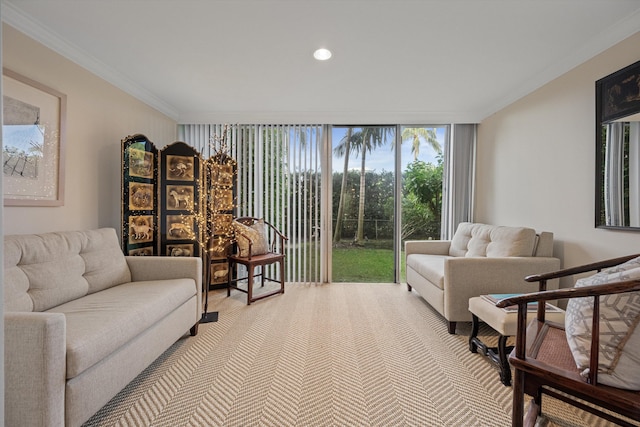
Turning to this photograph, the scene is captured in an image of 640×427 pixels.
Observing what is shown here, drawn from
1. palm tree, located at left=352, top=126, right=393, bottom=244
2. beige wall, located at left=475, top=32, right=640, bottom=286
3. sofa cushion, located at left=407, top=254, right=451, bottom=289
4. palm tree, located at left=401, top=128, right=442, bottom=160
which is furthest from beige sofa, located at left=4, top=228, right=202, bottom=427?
palm tree, located at left=401, top=128, right=442, bottom=160

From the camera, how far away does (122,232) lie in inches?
120

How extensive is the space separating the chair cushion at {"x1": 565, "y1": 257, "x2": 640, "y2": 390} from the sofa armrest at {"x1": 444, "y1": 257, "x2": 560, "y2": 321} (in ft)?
4.51

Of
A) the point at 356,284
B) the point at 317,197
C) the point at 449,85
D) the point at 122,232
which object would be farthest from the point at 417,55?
the point at 122,232

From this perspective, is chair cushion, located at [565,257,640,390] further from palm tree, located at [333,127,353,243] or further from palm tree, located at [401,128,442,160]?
palm tree, located at [401,128,442,160]

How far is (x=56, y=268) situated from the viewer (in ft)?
6.64

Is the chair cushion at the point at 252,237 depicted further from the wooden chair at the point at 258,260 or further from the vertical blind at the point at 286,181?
the vertical blind at the point at 286,181

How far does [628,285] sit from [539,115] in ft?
8.35

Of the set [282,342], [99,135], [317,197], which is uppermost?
[99,135]

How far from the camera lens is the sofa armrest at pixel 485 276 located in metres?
2.63

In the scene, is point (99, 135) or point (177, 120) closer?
point (99, 135)

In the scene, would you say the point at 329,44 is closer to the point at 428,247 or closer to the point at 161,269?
the point at 161,269

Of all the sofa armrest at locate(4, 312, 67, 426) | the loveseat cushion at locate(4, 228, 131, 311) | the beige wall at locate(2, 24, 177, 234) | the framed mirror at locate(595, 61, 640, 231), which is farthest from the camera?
the beige wall at locate(2, 24, 177, 234)

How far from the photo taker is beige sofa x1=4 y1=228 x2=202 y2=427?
1.33m

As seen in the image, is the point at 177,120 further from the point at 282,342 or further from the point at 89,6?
the point at 282,342
